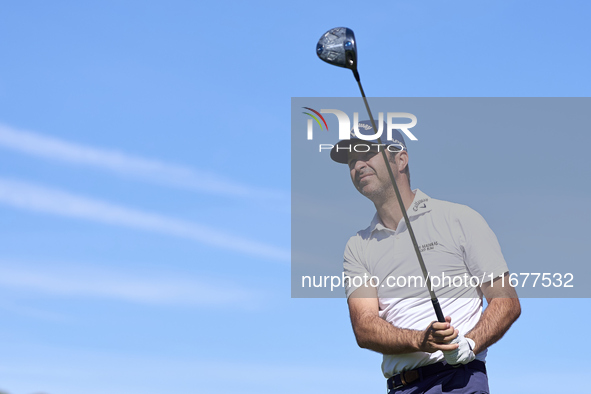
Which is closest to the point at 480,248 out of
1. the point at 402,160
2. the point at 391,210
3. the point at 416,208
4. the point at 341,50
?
the point at 416,208

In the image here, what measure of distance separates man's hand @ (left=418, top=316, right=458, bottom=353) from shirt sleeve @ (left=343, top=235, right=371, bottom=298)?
1.26 metres

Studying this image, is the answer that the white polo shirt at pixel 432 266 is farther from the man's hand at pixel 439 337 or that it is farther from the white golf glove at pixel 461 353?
the man's hand at pixel 439 337

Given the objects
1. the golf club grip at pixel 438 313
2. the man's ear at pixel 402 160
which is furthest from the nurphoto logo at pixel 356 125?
the golf club grip at pixel 438 313

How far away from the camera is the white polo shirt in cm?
739

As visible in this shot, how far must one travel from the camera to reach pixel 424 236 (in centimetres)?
772

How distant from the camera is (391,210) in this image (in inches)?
317

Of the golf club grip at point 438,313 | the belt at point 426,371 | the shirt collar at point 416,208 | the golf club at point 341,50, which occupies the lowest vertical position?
the belt at point 426,371

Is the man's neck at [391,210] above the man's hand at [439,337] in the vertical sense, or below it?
above

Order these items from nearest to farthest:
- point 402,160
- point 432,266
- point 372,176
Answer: point 432,266 → point 372,176 → point 402,160

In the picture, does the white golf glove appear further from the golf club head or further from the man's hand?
the golf club head

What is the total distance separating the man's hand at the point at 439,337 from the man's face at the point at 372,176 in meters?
1.79

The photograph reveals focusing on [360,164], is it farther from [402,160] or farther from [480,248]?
[480,248]

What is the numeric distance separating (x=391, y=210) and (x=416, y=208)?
249 millimetres

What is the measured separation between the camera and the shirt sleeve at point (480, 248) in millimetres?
7379
